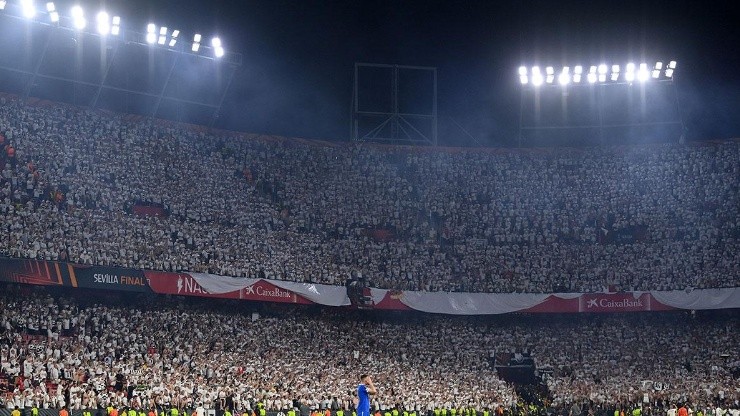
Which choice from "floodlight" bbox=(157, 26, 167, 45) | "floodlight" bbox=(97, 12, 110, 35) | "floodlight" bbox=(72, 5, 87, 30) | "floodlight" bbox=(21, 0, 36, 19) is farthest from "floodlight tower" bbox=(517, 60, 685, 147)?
"floodlight" bbox=(21, 0, 36, 19)

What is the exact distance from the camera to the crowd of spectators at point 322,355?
142 ft

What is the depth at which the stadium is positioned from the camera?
1892 inches

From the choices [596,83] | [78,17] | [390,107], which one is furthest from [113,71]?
[596,83]

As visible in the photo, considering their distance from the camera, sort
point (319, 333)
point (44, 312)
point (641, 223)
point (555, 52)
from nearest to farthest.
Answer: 1. point (44, 312)
2. point (319, 333)
3. point (641, 223)
4. point (555, 52)

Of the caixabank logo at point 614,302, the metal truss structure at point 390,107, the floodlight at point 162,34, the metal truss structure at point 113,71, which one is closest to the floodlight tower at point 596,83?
the metal truss structure at point 390,107

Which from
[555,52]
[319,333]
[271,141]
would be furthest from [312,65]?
[319,333]

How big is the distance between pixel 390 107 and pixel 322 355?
2108 centimetres

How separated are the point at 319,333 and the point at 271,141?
14954mm

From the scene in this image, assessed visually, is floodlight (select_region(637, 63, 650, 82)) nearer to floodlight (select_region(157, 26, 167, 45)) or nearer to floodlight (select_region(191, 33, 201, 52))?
floodlight (select_region(191, 33, 201, 52))

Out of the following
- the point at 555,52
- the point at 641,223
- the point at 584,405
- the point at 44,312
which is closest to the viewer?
the point at 44,312

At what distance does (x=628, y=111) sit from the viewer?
219 ft

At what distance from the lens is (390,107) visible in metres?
67.3

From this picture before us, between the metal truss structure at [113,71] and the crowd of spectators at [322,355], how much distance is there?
14278 mm

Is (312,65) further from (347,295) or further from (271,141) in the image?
(347,295)
